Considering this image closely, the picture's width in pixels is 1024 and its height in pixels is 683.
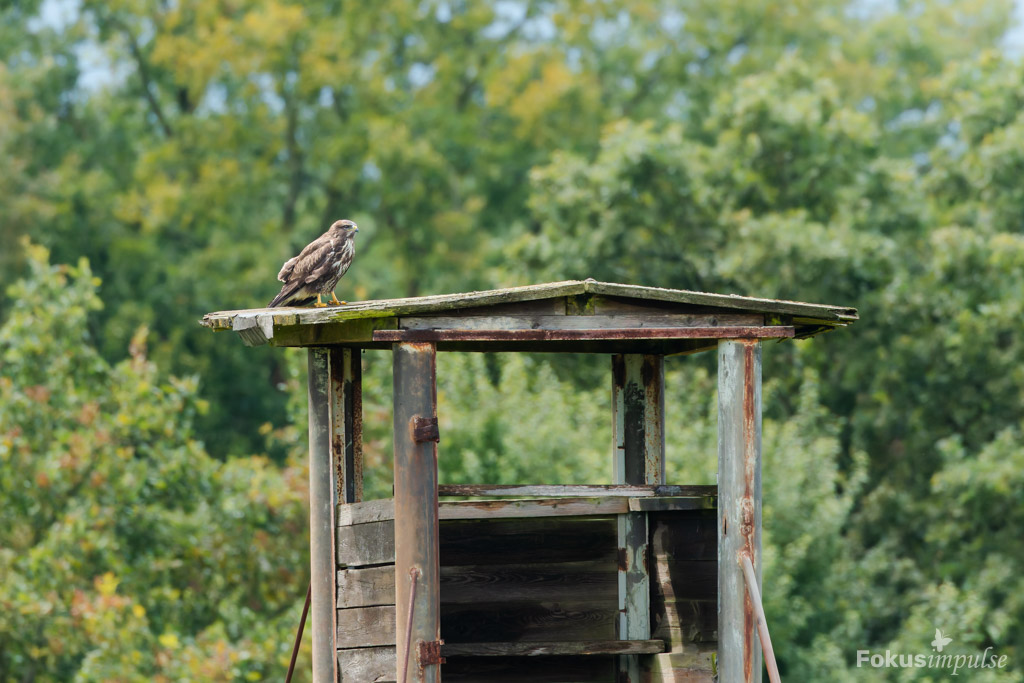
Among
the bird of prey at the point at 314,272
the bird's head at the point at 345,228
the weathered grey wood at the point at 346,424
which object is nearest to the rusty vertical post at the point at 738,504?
the weathered grey wood at the point at 346,424

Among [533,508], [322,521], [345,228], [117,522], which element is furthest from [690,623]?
[117,522]

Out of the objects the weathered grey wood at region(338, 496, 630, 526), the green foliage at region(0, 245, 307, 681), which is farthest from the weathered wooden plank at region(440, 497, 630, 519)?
the green foliage at region(0, 245, 307, 681)

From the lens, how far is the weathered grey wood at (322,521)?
766 cm

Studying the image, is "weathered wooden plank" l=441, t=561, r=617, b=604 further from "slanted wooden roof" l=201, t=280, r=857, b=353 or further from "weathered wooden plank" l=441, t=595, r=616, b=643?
"slanted wooden roof" l=201, t=280, r=857, b=353

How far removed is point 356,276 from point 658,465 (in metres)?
18.9

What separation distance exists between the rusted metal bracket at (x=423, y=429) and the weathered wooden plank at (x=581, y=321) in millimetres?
443

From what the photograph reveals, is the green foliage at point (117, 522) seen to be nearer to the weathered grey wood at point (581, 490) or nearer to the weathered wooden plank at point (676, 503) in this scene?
the weathered grey wood at point (581, 490)

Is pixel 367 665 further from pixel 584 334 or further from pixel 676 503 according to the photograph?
pixel 584 334

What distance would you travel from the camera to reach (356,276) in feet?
87.7

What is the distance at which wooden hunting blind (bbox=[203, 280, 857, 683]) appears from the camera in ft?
21.1

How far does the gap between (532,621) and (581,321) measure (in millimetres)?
2130

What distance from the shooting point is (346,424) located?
7.81 metres

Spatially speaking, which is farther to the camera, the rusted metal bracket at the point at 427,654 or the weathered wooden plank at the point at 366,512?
the weathered wooden plank at the point at 366,512

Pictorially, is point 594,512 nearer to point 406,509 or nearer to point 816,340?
point 406,509
